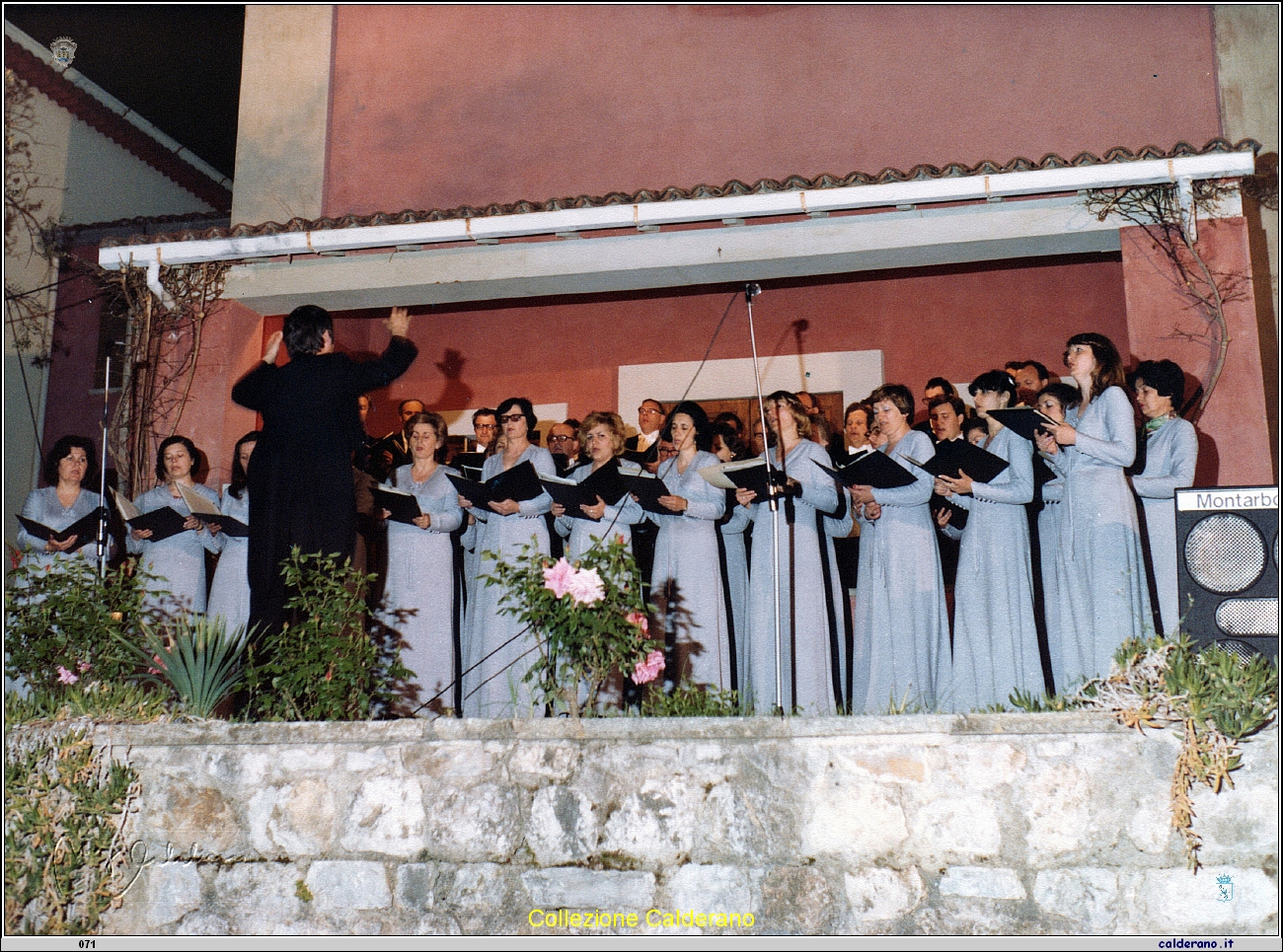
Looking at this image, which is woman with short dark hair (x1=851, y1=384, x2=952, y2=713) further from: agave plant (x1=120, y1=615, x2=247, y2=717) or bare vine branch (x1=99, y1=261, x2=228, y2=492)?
bare vine branch (x1=99, y1=261, x2=228, y2=492)

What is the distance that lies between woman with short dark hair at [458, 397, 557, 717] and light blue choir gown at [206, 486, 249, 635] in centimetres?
126

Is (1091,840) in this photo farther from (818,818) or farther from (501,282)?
(501,282)

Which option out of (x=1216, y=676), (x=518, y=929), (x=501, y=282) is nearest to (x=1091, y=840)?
(x=1216, y=676)

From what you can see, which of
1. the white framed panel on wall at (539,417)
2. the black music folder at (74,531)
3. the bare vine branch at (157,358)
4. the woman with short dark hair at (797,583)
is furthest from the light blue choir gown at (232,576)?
the woman with short dark hair at (797,583)

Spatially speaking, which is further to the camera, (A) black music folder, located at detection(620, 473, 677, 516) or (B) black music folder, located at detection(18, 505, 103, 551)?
(B) black music folder, located at detection(18, 505, 103, 551)

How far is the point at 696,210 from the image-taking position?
7352 millimetres

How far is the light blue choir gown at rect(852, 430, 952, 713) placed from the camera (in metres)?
6.31

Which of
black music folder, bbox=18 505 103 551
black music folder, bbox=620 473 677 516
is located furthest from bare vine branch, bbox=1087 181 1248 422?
black music folder, bbox=18 505 103 551

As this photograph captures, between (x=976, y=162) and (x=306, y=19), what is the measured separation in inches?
190

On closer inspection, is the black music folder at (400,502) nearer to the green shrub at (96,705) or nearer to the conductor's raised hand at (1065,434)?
the green shrub at (96,705)

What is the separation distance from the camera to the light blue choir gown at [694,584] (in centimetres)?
668

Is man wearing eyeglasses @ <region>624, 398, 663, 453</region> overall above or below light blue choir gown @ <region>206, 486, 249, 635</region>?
above

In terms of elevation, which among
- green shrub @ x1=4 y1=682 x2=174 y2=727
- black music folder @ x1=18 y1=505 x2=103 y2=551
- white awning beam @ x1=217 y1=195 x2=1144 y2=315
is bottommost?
green shrub @ x1=4 y1=682 x2=174 y2=727

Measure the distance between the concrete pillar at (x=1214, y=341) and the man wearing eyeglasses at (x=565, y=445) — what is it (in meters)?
3.18
